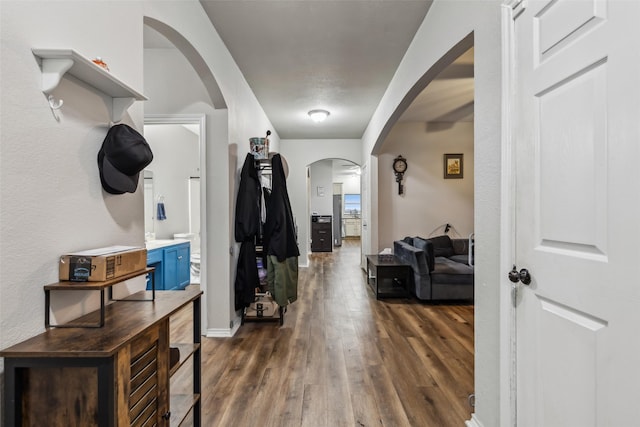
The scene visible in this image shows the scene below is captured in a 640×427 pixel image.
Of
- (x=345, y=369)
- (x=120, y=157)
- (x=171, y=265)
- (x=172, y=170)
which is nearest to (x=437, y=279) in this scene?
(x=345, y=369)

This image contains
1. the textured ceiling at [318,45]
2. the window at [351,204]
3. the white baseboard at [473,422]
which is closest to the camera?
the white baseboard at [473,422]

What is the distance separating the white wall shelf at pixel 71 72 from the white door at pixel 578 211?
1584 millimetres

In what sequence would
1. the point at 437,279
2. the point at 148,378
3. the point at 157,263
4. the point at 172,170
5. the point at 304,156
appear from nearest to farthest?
the point at 148,378, the point at 157,263, the point at 437,279, the point at 172,170, the point at 304,156

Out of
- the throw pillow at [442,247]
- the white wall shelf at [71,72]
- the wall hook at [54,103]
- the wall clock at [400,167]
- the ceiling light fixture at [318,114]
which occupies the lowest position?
the throw pillow at [442,247]

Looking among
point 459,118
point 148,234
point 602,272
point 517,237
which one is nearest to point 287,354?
point 517,237

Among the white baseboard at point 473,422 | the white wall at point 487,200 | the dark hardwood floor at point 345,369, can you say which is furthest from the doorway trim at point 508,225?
the dark hardwood floor at point 345,369

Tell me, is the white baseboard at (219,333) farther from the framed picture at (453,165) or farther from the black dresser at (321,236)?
the black dresser at (321,236)

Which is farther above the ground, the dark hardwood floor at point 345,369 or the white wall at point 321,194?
the white wall at point 321,194

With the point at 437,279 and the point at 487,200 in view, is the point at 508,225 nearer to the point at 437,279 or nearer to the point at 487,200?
the point at 487,200

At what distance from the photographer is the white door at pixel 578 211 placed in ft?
2.79

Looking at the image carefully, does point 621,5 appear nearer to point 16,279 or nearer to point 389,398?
point 16,279

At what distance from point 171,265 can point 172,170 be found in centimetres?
167

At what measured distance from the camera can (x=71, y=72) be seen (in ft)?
3.59

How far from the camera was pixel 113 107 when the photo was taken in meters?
1.31
